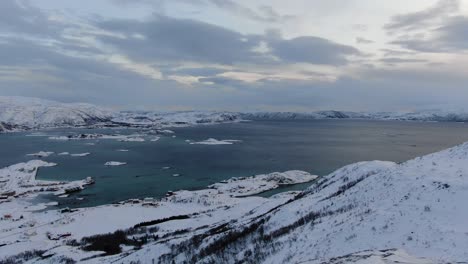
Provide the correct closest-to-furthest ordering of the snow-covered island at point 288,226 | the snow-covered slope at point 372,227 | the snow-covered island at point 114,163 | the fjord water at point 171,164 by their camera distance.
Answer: the snow-covered slope at point 372,227, the snow-covered island at point 288,226, the fjord water at point 171,164, the snow-covered island at point 114,163

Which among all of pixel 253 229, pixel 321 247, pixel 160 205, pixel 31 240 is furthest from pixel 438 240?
pixel 160 205

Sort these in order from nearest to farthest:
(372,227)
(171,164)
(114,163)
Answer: (372,227), (171,164), (114,163)

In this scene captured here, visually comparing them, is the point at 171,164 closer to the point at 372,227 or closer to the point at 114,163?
the point at 114,163

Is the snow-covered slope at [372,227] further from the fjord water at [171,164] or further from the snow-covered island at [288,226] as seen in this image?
the fjord water at [171,164]

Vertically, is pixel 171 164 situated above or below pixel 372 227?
below

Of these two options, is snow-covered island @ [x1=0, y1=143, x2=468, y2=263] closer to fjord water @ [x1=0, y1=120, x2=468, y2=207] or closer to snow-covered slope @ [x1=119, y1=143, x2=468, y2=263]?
snow-covered slope @ [x1=119, y1=143, x2=468, y2=263]

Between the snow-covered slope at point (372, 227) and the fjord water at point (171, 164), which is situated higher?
the snow-covered slope at point (372, 227)

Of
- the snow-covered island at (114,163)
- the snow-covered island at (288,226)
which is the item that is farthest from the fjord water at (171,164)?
the snow-covered island at (288,226)

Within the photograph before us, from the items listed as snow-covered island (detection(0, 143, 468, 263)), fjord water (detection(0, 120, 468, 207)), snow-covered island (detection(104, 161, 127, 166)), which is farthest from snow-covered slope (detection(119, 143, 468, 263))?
snow-covered island (detection(104, 161, 127, 166))

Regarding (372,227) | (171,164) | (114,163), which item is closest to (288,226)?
(372,227)

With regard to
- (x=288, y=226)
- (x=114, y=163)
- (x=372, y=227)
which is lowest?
(x=114, y=163)
